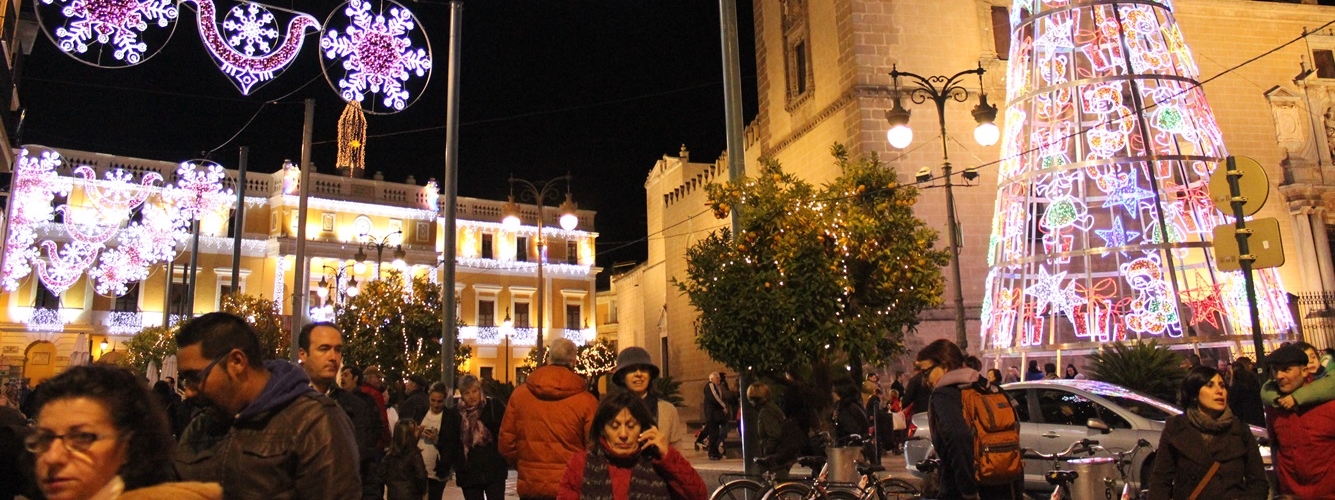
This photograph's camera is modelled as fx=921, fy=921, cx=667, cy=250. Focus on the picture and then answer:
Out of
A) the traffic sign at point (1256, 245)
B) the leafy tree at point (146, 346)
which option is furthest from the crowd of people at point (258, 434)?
the leafy tree at point (146, 346)

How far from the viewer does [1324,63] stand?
25.1m

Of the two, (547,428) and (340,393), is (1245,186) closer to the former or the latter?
(547,428)

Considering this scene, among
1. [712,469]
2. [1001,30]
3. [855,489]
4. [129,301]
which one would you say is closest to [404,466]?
[855,489]

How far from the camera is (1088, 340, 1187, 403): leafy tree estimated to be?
43.9 ft

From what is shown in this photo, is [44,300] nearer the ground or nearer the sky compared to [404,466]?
nearer the sky

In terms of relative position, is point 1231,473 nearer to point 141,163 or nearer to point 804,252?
point 804,252

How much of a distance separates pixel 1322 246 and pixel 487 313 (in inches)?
1361

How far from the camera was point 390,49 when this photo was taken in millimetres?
10898

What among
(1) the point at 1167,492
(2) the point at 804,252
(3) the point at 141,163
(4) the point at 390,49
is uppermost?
(3) the point at 141,163

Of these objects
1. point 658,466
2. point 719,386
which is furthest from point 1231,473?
point 719,386

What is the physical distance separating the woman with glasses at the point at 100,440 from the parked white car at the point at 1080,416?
832cm

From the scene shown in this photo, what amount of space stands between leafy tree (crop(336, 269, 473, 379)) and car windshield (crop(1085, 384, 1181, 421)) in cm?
1919

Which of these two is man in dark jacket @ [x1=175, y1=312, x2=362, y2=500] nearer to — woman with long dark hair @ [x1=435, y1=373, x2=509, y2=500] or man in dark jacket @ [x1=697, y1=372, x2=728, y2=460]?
woman with long dark hair @ [x1=435, y1=373, x2=509, y2=500]

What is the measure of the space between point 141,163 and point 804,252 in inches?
1373
